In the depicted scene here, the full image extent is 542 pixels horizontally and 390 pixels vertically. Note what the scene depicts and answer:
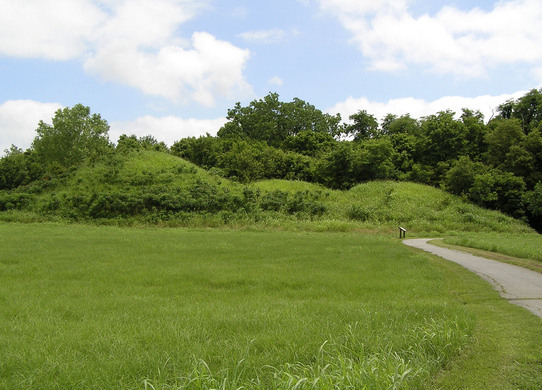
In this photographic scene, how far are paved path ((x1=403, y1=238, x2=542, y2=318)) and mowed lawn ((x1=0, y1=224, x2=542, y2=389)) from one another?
0.47 metres

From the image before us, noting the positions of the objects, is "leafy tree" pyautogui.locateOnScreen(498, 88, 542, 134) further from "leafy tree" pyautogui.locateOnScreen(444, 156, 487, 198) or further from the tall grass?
the tall grass

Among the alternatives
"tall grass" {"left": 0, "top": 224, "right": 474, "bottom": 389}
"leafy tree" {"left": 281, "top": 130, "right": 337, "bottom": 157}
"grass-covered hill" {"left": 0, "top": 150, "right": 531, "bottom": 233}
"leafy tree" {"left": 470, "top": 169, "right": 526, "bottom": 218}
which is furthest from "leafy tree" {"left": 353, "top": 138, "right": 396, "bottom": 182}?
"tall grass" {"left": 0, "top": 224, "right": 474, "bottom": 389}

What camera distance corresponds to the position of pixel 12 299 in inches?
362

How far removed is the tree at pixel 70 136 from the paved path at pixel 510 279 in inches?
1962

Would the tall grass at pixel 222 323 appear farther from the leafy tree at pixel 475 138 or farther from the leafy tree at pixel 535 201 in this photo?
the leafy tree at pixel 475 138

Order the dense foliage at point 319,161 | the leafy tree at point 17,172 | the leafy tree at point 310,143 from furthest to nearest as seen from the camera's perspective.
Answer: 1. the leafy tree at point 310,143
2. the leafy tree at point 17,172
3. the dense foliage at point 319,161

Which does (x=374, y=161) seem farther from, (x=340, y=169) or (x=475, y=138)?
(x=475, y=138)

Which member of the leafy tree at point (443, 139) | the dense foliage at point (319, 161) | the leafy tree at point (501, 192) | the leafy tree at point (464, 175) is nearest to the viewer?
the dense foliage at point (319, 161)

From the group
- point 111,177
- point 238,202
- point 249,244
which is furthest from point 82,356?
point 111,177

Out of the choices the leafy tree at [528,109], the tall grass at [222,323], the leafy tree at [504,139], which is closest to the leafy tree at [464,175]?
the leafy tree at [504,139]

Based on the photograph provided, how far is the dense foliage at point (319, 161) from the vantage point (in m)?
39.6

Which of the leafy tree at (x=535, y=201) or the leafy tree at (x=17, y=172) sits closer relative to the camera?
the leafy tree at (x=535, y=201)

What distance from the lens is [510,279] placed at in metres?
11.9

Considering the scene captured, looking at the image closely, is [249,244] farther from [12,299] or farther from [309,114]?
[309,114]
